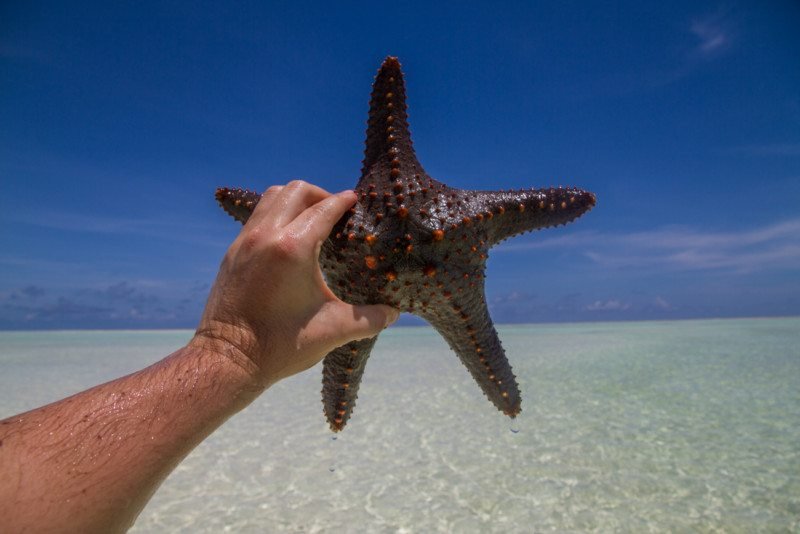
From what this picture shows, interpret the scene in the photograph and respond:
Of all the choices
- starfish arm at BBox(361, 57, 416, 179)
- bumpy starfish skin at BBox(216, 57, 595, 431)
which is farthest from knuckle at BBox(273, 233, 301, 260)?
starfish arm at BBox(361, 57, 416, 179)

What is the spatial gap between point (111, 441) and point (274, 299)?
0.74 meters

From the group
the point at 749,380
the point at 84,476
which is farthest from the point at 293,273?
the point at 749,380

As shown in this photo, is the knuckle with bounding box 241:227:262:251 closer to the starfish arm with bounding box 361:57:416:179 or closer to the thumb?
the thumb

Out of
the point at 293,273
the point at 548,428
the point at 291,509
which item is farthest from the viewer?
the point at 548,428

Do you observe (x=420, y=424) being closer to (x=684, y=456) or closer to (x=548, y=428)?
(x=548, y=428)

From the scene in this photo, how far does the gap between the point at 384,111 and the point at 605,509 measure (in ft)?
16.9

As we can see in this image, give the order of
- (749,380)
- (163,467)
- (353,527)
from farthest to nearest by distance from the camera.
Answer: (749,380) < (353,527) < (163,467)

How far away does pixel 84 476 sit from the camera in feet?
4.84

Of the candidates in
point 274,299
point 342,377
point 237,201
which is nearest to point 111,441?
point 274,299

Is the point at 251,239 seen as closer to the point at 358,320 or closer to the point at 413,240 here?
the point at 358,320

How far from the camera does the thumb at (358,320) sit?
7.12ft

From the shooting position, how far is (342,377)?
124 inches

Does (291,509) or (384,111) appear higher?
(384,111)

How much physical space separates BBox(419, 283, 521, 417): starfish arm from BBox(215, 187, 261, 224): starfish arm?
1.38m
